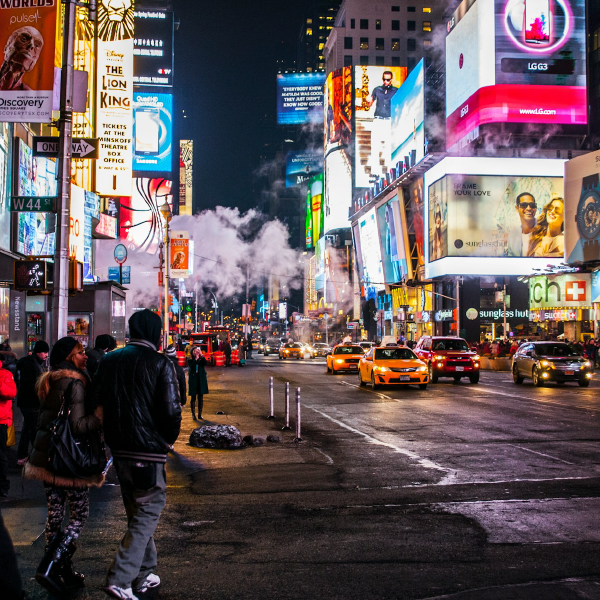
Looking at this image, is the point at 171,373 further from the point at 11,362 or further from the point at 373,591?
the point at 11,362

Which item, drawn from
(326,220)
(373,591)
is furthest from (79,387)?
(326,220)

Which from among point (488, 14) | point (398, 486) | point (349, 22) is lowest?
point (398, 486)

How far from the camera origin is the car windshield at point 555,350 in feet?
90.0

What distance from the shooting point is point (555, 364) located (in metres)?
26.9

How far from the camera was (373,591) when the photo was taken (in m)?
5.20

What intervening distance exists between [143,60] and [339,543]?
62.4 metres

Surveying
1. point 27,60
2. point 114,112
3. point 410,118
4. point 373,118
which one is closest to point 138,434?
point 27,60

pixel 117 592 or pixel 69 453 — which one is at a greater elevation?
pixel 69 453

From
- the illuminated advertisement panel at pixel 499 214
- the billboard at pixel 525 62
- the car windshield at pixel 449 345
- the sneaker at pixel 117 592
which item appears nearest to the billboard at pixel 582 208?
the illuminated advertisement panel at pixel 499 214

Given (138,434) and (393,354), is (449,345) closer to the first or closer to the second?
(393,354)

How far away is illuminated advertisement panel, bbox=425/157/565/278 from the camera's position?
65312mm

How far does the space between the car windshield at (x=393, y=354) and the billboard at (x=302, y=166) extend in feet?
516

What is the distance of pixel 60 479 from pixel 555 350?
24.8 m

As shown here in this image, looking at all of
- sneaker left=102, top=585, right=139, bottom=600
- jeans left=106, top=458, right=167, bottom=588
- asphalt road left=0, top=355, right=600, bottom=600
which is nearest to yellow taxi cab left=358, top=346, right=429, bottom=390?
asphalt road left=0, top=355, right=600, bottom=600
